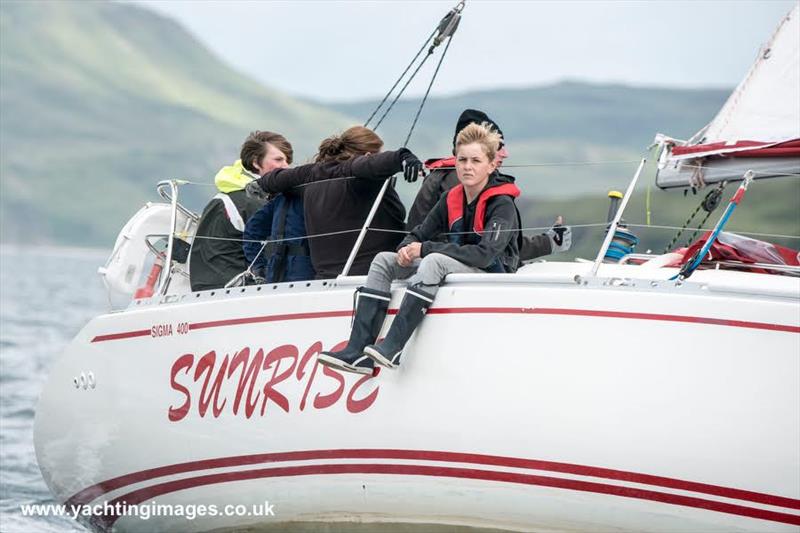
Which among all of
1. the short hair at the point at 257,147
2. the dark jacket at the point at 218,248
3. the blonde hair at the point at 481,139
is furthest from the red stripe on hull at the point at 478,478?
the short hair at the point at 257,147

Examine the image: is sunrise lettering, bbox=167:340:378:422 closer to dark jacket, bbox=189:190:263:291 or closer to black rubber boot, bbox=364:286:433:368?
black rubber boot, bbox=364:286:433:368

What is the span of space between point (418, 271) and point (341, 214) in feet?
2.83

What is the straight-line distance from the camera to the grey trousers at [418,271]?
5.16 meters

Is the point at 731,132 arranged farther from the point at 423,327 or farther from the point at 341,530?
the point at 341,530

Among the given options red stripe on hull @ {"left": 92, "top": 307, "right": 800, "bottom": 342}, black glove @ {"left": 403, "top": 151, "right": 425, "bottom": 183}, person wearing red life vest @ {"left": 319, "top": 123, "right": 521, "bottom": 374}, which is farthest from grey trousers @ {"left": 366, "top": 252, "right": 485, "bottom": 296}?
black glove @ {"left": 403, "top": 151, "right": 425, "bottom": 183}

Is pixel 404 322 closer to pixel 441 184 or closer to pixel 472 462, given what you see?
pixel 472 462

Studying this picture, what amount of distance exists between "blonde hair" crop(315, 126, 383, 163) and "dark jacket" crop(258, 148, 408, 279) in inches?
→ 1.9

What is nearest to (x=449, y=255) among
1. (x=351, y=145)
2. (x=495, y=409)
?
(x=495, y=409)

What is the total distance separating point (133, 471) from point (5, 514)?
6.05 feet

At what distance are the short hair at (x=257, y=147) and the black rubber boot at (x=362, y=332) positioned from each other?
1.82 metres

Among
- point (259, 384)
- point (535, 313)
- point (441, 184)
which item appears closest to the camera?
point (535, 313)

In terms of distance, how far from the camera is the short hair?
6883 millimetres

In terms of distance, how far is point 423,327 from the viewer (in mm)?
5230

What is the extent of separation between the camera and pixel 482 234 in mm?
5258
